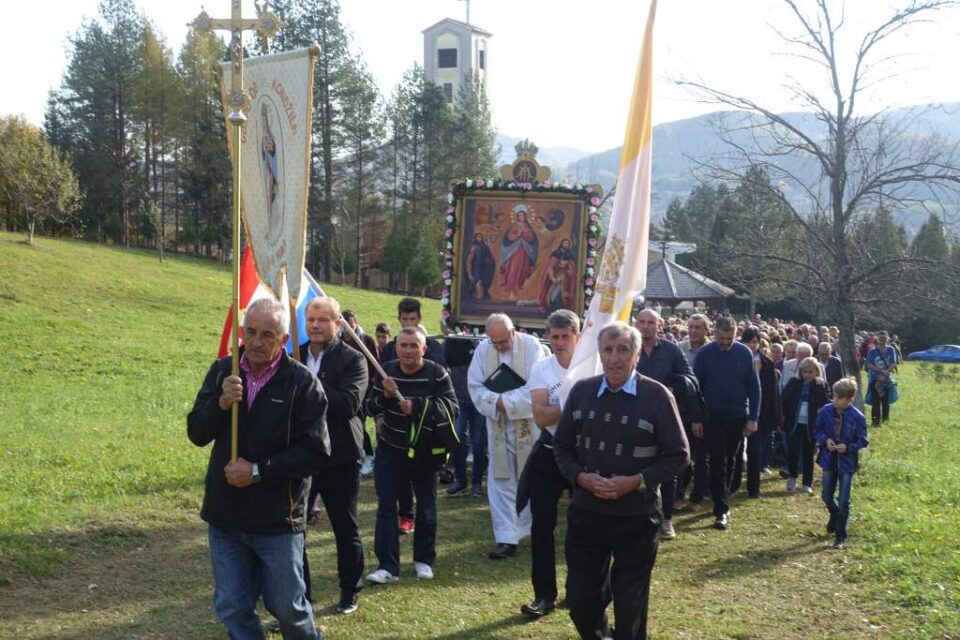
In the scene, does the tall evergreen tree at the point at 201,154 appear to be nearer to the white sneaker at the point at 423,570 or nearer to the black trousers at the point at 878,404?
the black trousers at the point at 878,404

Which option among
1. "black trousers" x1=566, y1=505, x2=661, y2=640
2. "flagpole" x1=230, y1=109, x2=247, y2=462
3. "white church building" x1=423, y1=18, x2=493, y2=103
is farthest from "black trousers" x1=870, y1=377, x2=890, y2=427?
"white church building" x1=423, y1=18, x2=493, y2=103

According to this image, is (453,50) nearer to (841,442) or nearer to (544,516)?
(841,442)

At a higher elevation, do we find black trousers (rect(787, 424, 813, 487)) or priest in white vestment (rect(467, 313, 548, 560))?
priest in white vestment (rect(467, 313, 548, 560))

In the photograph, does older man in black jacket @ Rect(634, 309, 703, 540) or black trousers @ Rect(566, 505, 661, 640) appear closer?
black trousers @ Rect(566, 505, 661, 640)

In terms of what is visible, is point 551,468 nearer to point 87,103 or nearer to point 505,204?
point 505,204

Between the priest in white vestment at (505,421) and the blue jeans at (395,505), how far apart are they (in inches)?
32.9

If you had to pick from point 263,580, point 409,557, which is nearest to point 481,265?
point 409,557

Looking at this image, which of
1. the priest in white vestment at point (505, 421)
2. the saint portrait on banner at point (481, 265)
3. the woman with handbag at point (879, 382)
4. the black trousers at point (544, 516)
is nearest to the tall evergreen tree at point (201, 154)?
the woman with handbag at point (879, 382)

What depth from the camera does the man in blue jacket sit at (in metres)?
9.61

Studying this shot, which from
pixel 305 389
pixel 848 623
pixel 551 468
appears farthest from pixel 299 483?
pixel 848 623

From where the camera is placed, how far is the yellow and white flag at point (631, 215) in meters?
6.55

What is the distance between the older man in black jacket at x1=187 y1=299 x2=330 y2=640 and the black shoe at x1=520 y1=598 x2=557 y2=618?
207cm

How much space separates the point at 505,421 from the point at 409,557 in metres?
1.40

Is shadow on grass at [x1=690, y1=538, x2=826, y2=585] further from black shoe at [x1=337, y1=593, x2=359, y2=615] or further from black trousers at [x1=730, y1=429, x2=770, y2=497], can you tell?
black shoe at [x1=337, y1=593, x2=359, y2=615]
